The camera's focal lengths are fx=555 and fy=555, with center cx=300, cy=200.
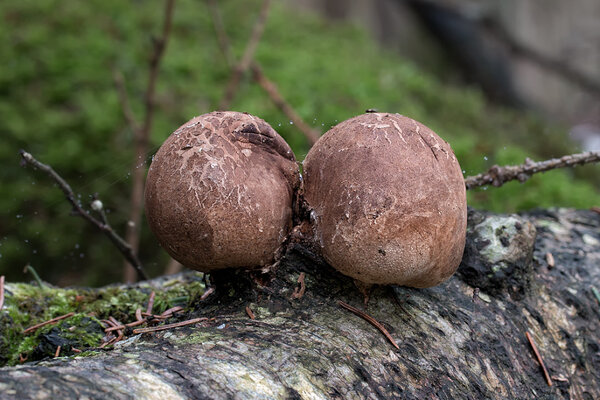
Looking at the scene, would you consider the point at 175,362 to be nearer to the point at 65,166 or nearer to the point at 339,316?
the point at 339,316

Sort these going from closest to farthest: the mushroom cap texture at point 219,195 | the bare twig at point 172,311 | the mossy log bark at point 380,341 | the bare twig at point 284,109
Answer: the mossy log bark at point 380,341 → the mushroom cap texture at point 219,195 → the bare twig at point 172,311 → the bare twig at point 284,109

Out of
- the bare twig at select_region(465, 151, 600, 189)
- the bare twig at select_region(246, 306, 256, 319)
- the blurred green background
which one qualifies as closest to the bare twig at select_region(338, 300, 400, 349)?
the bare twig at select_region(246, 306, 256, 319)

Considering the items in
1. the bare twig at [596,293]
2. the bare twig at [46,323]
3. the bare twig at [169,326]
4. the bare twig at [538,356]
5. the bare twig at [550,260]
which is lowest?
the bare twig at [46,323]

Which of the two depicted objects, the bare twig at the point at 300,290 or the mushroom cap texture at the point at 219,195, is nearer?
the mushroom cap texture at the point at 219,195

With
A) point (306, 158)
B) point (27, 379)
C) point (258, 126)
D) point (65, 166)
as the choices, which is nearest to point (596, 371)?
point (306, 158)

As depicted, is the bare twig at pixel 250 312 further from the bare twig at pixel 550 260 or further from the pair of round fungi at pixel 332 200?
the bare twig at pixel 550 260

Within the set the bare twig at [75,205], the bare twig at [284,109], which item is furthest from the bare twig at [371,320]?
the bare twig at [284,109]

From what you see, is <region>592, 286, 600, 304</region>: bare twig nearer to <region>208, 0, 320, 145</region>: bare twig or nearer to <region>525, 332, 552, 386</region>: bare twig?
<region>525, 332, 552, 386</region>: bare twig
